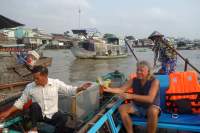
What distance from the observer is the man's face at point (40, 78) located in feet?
13.8

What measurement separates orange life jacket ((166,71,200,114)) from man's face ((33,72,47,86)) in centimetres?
224

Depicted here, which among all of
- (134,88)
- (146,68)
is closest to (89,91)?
(134,88)

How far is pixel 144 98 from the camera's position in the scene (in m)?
4.38

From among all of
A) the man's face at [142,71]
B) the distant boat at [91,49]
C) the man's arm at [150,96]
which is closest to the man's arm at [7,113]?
→ the man's arm at [150,96]

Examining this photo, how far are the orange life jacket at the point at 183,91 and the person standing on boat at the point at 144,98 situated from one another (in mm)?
826

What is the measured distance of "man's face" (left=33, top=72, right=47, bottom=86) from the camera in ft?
13.8

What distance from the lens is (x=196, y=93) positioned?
521 cm

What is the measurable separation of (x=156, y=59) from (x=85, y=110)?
15.0ft

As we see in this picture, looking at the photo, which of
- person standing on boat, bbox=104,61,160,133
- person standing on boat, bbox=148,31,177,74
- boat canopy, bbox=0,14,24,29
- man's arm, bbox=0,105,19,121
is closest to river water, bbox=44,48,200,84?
boat canopy, bbox=0,14,24,29

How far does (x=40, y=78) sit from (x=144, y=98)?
1485 mm

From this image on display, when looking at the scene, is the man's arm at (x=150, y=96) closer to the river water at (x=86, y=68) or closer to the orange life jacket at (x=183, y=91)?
the orange life jacket at (x=183, y=91)

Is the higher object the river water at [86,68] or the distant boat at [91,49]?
the distant boat at [91,49]

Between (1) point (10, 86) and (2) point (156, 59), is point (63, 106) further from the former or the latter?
(1) point (10, 86)

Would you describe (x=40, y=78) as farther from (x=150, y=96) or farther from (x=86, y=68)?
(x=86, y=68)
